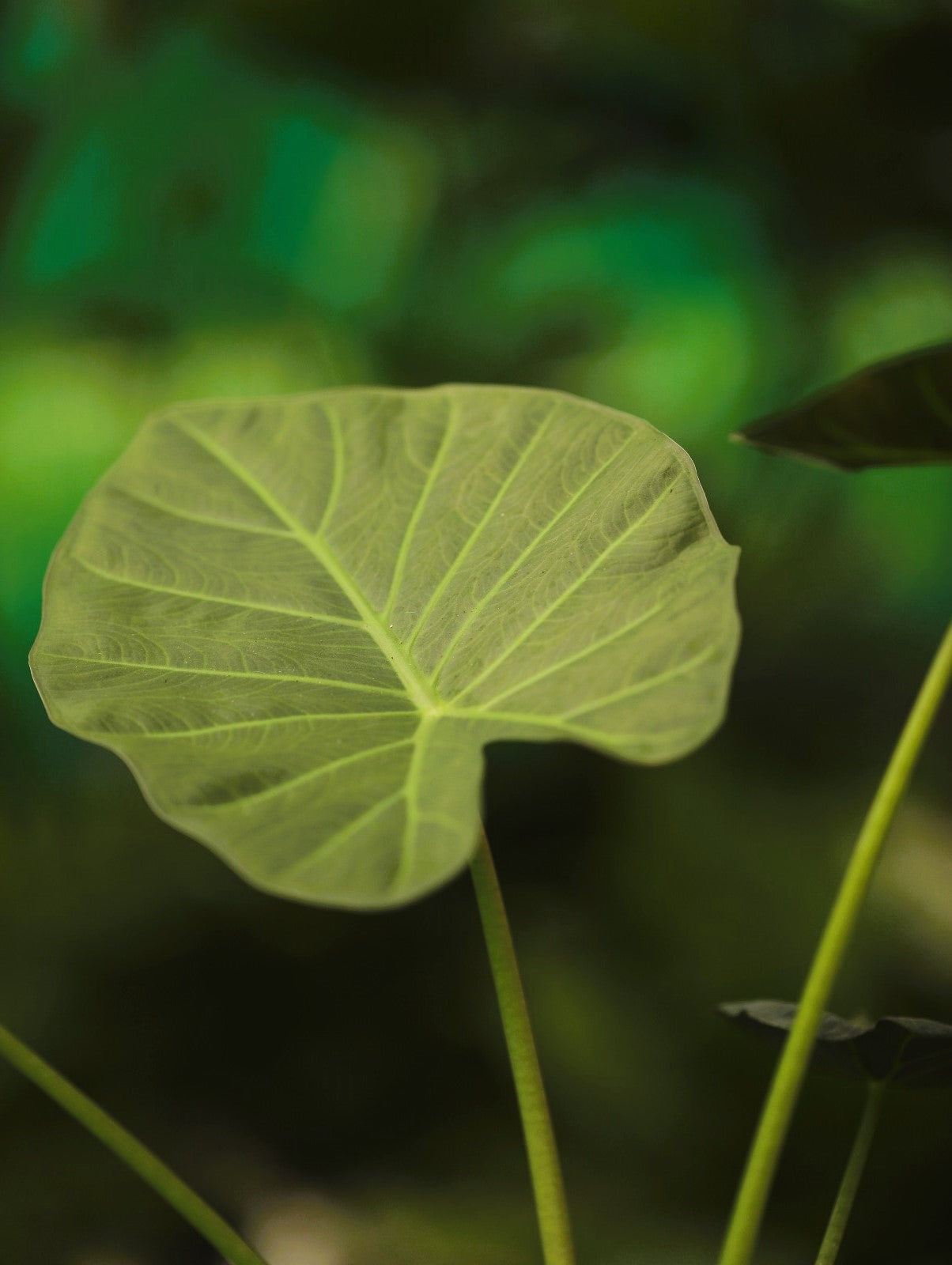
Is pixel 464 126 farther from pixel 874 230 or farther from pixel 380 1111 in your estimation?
pixel 380 1111

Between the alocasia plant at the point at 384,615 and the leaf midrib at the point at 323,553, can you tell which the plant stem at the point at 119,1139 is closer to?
the alocasia plant at the point at 384,615

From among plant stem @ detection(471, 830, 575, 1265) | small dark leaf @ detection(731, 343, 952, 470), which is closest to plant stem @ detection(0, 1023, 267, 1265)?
plant stem @ detection(471, 830, 575, 1265)

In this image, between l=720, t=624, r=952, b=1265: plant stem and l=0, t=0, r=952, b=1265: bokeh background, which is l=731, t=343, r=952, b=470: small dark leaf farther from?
l=0, t=0, r=952, b=1265: bokeh background

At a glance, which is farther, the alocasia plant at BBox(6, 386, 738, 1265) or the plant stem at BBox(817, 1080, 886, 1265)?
the plant stem at BBox(817, 1080, 886, 1265)

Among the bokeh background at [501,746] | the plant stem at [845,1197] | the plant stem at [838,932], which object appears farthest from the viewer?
the bokeh background at [501,746]

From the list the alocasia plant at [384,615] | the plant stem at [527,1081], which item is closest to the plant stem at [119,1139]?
the alocasia plant at [384,615]

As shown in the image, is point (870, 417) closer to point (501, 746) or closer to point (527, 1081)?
point (527, 1081)

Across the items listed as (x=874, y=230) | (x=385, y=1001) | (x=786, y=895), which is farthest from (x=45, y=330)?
(x=786, y=895)

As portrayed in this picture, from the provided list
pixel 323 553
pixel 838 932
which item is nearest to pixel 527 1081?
pixel 838 932
